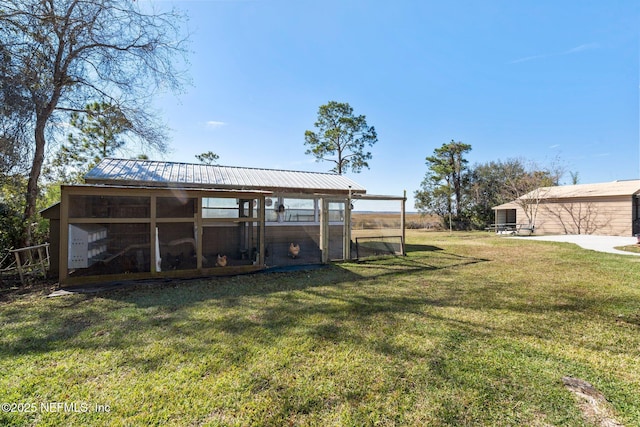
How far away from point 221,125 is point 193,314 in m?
10.8

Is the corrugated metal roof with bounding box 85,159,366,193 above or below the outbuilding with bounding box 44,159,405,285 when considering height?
above

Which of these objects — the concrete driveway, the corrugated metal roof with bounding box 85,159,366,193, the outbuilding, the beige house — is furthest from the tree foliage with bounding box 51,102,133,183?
the beige house

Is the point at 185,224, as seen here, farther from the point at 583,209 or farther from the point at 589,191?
the point at 589,191

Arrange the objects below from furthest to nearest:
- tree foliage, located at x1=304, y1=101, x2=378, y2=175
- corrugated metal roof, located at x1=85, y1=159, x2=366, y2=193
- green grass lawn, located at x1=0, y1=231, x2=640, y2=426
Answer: tree foliage, located at x1=304, y1=101, x2=378, y2=175 < corrugated metal roof, located at x1=85, y1=159, x2=366, y2=193 < green grass lawn, located at x1=0, y1=231, x2=640, y2=426

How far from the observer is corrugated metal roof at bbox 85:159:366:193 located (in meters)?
8.14

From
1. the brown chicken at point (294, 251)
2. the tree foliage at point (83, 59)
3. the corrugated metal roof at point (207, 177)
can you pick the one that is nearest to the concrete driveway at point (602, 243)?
the corrugated metal roof at point (207, 177)

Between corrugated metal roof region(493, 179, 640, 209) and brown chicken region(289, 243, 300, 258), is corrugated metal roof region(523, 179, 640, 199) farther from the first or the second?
brown chicken region(289, 243, 300, 258)

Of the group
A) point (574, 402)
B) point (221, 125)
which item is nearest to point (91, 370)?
point (574, 402)

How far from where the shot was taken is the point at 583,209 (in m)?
17.6

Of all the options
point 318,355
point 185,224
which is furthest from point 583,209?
point 185,224

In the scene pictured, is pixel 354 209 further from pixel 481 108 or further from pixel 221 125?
pixel 481 108

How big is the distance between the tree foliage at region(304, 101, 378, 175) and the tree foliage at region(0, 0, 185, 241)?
14.1 meters

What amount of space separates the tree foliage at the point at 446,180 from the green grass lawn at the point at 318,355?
22.8m

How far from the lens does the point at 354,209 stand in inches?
321
